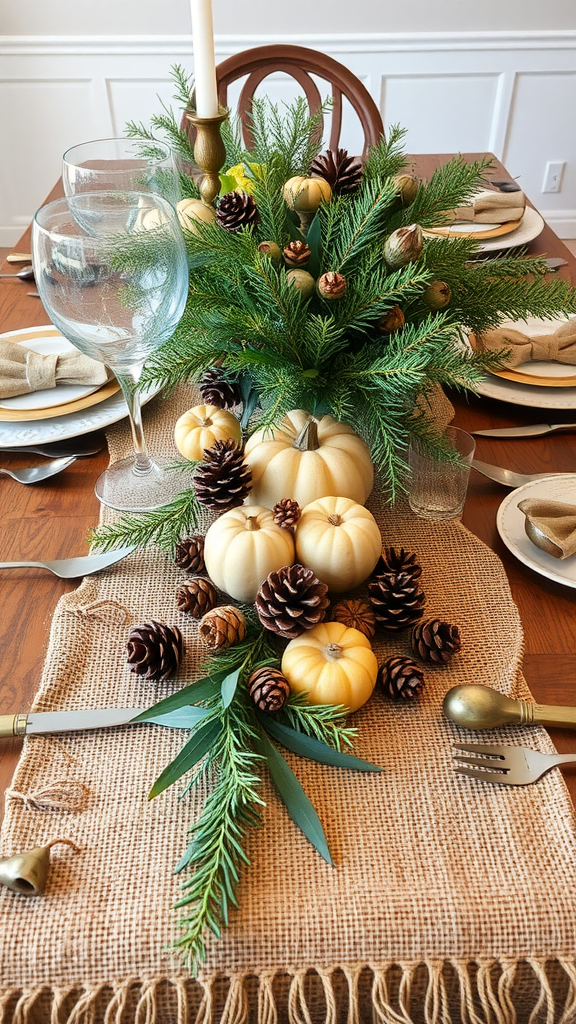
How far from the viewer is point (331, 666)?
1.90ft

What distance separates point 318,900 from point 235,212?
1.94ft

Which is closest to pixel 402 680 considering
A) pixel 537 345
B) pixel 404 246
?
pixel 404 246

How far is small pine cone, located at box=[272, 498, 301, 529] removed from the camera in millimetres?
650

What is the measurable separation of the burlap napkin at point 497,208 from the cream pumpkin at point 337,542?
88 centimetres

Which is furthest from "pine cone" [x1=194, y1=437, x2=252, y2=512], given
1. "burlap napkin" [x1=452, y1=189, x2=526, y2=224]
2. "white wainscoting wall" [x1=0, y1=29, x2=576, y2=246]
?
"white wainscoting wall" [x1=0, y1=29, x2=576, y2=246]

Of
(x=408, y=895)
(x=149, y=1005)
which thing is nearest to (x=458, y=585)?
(x=408, y=895)

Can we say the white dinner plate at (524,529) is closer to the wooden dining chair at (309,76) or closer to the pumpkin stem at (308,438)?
the pumpkin stem at (308,438)

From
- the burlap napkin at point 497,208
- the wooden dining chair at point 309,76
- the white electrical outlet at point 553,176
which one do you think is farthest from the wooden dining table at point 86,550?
the white electrical outlet at point 553,176

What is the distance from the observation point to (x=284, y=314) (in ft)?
2.27

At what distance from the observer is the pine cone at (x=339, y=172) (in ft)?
2.71

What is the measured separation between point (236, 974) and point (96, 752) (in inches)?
7.0

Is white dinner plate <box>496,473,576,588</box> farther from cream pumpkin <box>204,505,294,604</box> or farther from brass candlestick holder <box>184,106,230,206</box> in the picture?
brass candlestick holder <box>184,106,230,206</box>

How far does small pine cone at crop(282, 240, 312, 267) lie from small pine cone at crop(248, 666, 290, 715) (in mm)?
376

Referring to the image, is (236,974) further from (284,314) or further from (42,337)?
(42,337)
